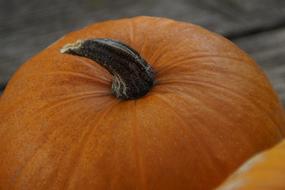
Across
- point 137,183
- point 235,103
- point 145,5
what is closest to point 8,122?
point 137,183

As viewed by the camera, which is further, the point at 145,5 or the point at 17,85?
the point at 145,5

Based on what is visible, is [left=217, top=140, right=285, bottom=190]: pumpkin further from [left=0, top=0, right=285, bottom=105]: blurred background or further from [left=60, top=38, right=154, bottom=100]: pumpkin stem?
[left=0, top=0, right=285, bottom=105]: blurred background

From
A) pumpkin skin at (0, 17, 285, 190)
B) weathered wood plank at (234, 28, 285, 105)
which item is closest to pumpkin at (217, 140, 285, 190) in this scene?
pumpkin skin at (0, 17, 285, 190)

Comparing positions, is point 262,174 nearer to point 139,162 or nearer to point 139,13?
point 139,162

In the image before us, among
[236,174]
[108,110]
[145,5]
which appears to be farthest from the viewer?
[145,5]

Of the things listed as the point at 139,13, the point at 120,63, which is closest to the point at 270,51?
the point at 139,13

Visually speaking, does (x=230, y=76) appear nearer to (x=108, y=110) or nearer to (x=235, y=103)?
(x=235, y=103)
